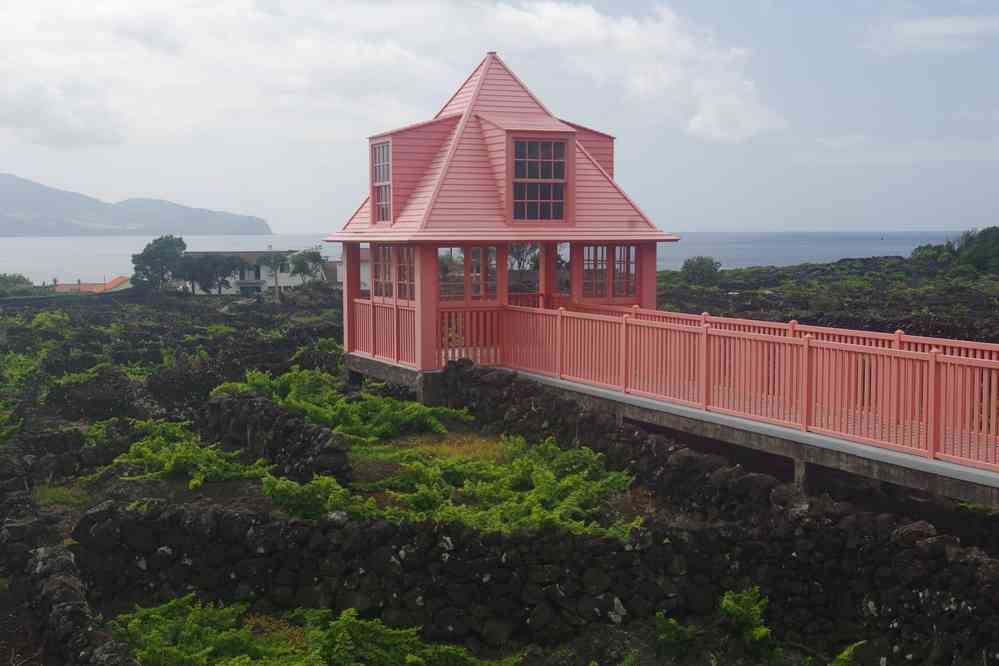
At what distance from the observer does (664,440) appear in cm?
1395

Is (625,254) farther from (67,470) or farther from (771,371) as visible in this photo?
(67,470)

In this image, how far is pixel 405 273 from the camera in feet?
65.3

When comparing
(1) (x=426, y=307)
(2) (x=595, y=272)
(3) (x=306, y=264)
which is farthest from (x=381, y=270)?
(3) (x=306, y=264)

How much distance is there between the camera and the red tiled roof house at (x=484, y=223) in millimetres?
19016

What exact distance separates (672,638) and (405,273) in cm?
1085

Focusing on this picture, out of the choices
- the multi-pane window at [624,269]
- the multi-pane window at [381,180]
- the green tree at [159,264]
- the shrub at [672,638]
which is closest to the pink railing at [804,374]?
the multi-pane window at [624,269]

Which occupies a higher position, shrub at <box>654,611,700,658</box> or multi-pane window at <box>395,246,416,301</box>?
multi-pane window at <box>395,246,416,301</box>

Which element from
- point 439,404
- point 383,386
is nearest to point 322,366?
Answer: point 383,386

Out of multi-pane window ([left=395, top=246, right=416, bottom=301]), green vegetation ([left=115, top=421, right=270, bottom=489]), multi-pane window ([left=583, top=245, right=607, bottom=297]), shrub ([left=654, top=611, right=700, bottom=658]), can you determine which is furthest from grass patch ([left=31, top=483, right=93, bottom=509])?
multi-pane window ([left=583, top=245, right=607, bottom=297])

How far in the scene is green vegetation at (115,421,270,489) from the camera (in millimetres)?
14906

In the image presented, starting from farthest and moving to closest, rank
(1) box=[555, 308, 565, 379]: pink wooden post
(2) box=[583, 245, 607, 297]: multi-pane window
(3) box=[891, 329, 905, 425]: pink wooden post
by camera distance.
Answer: (2) box=[583, 245, 607, 297]: multi-pane window → (1) box=[555, 308, 565, 379]: pink wooden post → (3) box=[891, 329, 905, 425]: pink wooden post

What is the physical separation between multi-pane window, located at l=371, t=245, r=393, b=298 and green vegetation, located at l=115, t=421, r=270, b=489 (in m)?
4.95

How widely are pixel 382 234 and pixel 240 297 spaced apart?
37547 millimetres

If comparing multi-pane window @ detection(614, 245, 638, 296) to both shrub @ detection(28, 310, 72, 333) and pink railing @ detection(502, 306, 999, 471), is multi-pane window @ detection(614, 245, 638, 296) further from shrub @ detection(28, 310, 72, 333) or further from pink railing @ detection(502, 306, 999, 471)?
shrub @ detection(28, 310, 72, 333)
